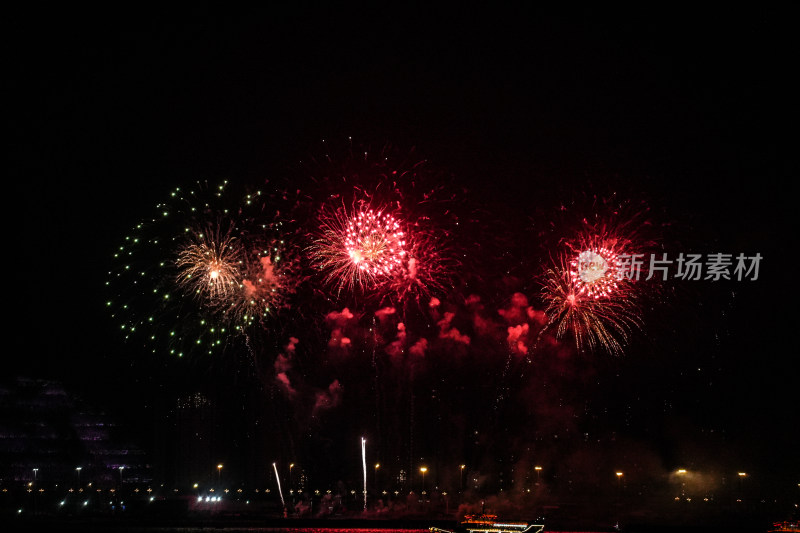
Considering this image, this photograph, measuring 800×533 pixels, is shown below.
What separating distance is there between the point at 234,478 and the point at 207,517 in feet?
60.7

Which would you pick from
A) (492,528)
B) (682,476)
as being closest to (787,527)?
(682,476)

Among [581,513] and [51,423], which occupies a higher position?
[51,423]

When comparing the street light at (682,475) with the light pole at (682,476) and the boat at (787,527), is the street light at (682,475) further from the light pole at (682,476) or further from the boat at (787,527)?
the boat at (787,527)

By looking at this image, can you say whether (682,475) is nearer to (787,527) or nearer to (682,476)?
(682,476)

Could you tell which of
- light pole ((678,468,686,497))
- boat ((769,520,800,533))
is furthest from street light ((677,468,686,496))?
boat ((769,520,800,533))

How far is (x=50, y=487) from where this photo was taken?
5509 centimetres

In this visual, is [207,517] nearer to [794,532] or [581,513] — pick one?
[581,513]

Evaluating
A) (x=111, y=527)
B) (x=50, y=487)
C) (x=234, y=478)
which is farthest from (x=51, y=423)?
(x=111, y=527)

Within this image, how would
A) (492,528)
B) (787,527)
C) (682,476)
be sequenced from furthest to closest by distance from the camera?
(682,476) → (787,527) → (492,528)

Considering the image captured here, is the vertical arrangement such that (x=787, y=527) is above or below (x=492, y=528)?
below

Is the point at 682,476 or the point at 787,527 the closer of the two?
the point at 787,527

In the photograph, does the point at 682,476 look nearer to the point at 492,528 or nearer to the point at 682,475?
the point at 682,475

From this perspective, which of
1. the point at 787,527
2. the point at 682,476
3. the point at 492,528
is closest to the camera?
the point at 492,528

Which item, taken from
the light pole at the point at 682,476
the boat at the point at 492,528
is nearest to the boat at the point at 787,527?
the light pole at the point at 682,476
